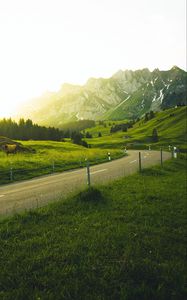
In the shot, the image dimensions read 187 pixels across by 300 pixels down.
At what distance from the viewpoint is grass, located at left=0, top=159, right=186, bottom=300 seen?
543 centimetres

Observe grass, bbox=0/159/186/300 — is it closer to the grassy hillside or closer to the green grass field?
the green grass field

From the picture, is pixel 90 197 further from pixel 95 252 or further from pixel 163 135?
pixel 163 135

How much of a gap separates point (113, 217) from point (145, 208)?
6.82 feet

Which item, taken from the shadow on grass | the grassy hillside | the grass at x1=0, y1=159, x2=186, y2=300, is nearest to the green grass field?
the grassy hillside

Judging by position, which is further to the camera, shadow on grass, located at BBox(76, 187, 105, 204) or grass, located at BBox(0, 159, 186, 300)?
shadow on grass, located at BBox(76, 187, 105, 204)

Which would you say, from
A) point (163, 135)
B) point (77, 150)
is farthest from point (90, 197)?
point (163, 135)

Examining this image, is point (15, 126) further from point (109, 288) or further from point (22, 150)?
point (109, 288)

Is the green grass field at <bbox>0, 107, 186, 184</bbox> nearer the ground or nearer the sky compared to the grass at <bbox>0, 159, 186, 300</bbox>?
nearer the sky

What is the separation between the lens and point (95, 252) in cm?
697

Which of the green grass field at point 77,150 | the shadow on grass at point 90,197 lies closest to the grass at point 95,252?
the shadow on grass at point 90,197

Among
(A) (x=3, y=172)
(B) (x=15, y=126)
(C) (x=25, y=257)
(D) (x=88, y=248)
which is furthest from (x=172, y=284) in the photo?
(B) (x=15, y=126)

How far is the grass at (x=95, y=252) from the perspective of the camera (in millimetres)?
5434

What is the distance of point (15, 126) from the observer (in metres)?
129

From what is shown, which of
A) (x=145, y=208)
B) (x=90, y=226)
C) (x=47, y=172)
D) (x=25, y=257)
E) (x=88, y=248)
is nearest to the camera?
(x=25, y=257)
